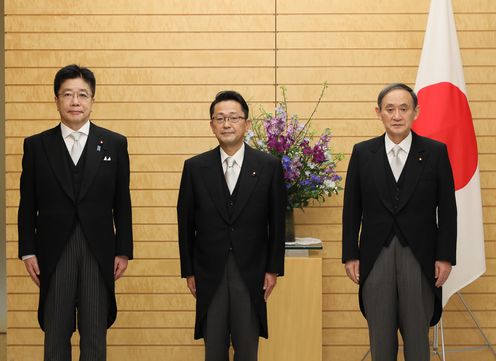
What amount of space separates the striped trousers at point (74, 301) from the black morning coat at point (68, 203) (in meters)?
0.03

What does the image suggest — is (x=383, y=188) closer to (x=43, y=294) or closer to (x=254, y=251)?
(x=254, y=251)

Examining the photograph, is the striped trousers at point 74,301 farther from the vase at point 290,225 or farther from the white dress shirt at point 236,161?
the vase at point 290,225

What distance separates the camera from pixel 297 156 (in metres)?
4.11

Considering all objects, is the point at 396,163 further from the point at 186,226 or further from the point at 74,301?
the point at 74,301

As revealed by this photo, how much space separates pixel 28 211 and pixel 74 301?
0.42m

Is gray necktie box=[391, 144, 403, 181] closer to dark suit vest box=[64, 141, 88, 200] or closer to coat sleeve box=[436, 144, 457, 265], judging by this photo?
coat sleeve box=[436, 144, 457, 265]

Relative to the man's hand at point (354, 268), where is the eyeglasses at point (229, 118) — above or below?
above

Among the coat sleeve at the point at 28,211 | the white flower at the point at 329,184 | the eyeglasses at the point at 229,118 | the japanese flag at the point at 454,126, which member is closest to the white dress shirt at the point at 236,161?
the eyeglasses at the point at 229,118

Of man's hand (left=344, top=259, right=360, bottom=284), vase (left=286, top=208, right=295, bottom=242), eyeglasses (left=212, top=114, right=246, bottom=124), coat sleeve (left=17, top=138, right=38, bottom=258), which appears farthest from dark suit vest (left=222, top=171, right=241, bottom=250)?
vase (left=286, top=208, right=295, bottom=242)

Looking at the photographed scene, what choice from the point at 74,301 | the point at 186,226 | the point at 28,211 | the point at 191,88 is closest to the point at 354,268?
the point at 186,226

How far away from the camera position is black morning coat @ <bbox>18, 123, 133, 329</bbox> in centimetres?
312

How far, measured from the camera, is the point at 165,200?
4656 millimetres

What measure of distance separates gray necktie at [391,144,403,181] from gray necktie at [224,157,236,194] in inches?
26.3

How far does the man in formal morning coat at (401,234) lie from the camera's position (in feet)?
10.2
